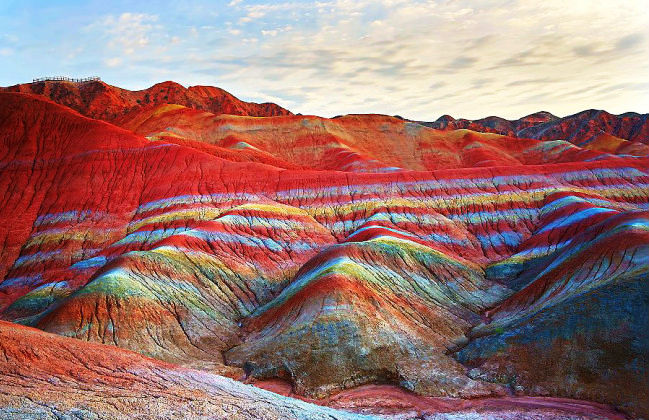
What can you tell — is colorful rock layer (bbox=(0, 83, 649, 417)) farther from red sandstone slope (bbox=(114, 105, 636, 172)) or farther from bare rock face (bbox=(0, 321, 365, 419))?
red sandstone slope (bbox=(114, 105, 636, 172))

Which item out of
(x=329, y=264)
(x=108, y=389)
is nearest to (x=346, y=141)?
(x=329, y=264)

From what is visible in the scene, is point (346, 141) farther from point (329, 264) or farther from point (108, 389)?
point (108, 389)

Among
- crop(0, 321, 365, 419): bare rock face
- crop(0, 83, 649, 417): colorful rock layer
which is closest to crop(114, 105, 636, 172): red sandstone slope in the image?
crop(0, 83, 649, 417): colorful rock layer

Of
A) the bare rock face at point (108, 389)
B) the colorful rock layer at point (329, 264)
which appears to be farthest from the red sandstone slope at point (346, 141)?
the bare rock face at point (108, 389)

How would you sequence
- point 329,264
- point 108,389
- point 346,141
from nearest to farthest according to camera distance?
point 108,389 < point 329,264 < point 346,141

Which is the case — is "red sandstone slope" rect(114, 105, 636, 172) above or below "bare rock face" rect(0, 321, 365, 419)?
above

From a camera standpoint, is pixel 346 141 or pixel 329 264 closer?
pixel 329 264

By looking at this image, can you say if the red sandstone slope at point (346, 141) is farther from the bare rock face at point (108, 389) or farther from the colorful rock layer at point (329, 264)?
the bare rock face at point (108, 389)

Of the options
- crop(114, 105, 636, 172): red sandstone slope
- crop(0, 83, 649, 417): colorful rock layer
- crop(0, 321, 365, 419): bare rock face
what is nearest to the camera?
crop(0, 321, 365, 419): bare rock face
